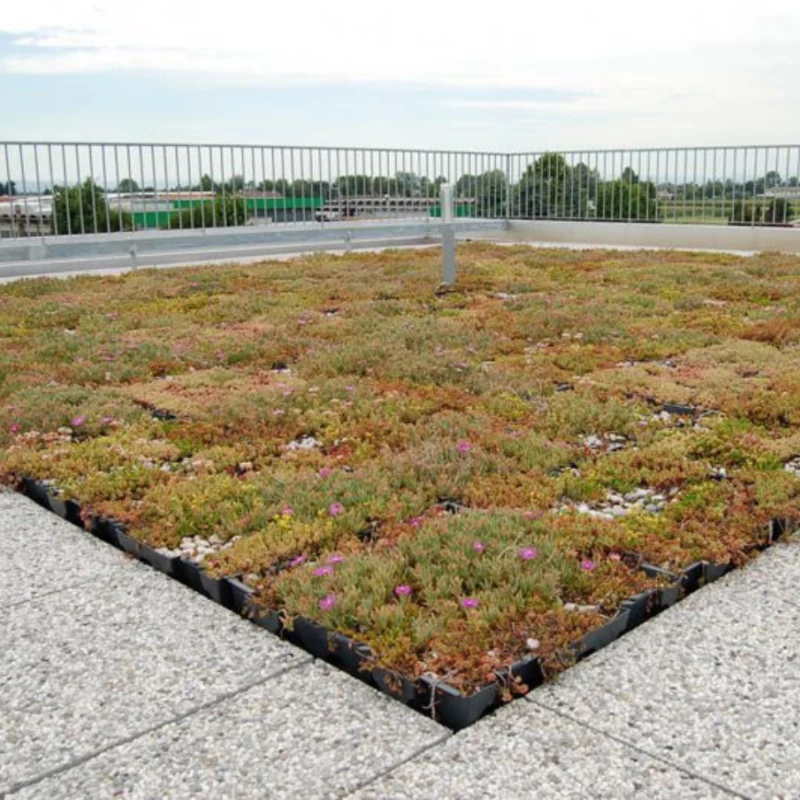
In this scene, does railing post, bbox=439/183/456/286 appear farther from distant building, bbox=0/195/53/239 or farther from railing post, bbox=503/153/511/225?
railing post, bbox=503/153/511/225

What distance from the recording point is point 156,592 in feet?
9.84

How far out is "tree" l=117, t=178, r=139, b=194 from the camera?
1354 cm

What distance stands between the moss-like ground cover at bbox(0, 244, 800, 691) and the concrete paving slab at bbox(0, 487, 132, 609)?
0.46ft

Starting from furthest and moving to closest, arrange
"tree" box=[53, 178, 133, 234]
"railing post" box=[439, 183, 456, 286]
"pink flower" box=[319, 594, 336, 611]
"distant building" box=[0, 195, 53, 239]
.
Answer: "tree" box=[53, 178, 133, 234] < "distant building" box=[0, 195, 53, 239] < "railing post" box=[439, 183, 456, 286] < "pink flower" box=[319, 594, 336, 611]

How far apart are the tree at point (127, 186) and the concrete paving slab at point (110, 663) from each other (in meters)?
11.4

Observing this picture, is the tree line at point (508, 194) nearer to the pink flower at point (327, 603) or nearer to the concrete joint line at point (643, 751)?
the pink flower at point (327, 603)

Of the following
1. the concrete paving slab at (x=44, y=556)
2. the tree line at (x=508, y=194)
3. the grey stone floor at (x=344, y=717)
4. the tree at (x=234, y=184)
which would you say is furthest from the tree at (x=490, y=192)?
the grey stone floor at (x=344, y=717)

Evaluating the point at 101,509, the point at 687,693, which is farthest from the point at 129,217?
the point at 687,693

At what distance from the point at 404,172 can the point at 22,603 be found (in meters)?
15.0

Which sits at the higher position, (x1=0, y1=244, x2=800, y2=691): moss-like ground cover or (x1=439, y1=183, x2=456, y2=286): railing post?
(x1=439, y1=183, x2=456, y2=286): railing post

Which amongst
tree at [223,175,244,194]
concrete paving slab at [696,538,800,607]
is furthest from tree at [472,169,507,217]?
concrete paving slab at [696,538,800,607]

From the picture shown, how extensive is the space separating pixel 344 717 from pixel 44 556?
1493 mm

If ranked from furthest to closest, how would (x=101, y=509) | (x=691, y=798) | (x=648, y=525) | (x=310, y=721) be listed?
(x=101, y=509) < (x=648, y=525) < (x=310, y=721) < (x=691, y=798)

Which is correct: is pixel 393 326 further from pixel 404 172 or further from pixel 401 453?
pixel 404 172
